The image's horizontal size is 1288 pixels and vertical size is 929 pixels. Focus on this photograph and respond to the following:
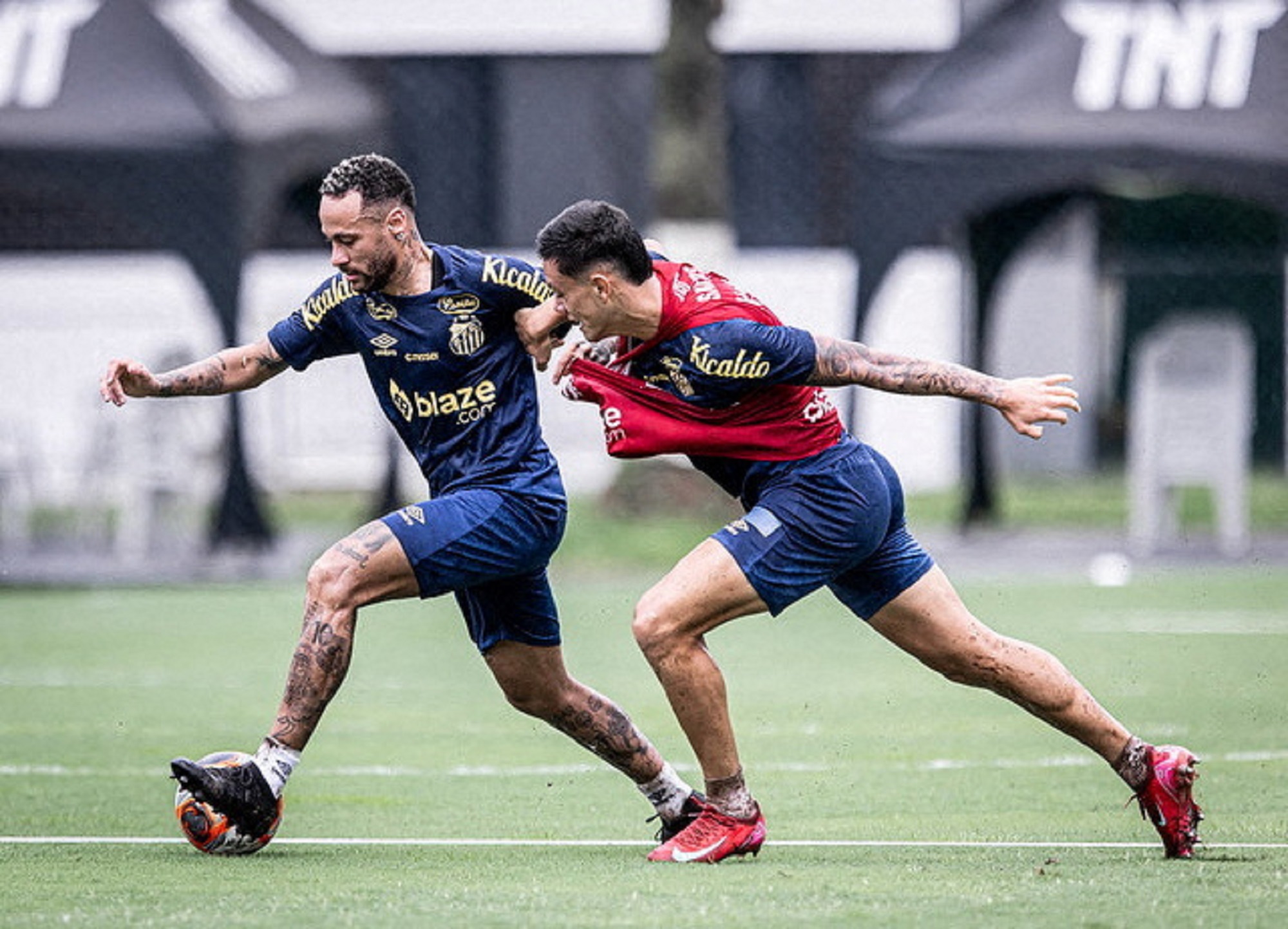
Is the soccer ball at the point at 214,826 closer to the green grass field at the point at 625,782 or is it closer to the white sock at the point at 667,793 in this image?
the green grass field at the point at 625,782

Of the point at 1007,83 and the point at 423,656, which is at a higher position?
the point at 1007,83

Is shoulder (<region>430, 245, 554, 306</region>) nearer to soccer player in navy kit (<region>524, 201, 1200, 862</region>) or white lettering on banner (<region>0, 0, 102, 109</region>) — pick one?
soccer player in navy kit (<region>524, 201, 1200, 862</region>)

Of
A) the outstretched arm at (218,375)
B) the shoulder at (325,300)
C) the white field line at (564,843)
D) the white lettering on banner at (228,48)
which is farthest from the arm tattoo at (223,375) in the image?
the white lettering on banner at (228,48)

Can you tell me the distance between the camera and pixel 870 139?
64.3ft

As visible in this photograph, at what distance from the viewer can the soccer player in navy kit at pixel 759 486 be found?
7699 millimetres

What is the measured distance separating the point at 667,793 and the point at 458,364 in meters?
1.44

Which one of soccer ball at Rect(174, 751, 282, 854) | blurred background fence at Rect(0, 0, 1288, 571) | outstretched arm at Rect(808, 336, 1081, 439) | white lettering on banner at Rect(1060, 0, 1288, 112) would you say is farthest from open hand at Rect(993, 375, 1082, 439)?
white lettering on banner at Rect(1060, 0, 1288, 112)

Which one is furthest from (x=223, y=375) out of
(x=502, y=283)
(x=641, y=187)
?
(x=641, y=187)

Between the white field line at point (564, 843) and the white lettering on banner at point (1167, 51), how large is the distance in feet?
38.4

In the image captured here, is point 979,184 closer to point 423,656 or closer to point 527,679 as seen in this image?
point 423,656

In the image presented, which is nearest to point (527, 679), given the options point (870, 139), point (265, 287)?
point (870, 139)

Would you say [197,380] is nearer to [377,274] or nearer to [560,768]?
[377,274]

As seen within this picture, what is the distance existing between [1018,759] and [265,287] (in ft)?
62.6

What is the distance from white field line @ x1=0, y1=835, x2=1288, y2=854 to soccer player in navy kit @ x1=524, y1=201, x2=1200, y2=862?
387 millimetres
